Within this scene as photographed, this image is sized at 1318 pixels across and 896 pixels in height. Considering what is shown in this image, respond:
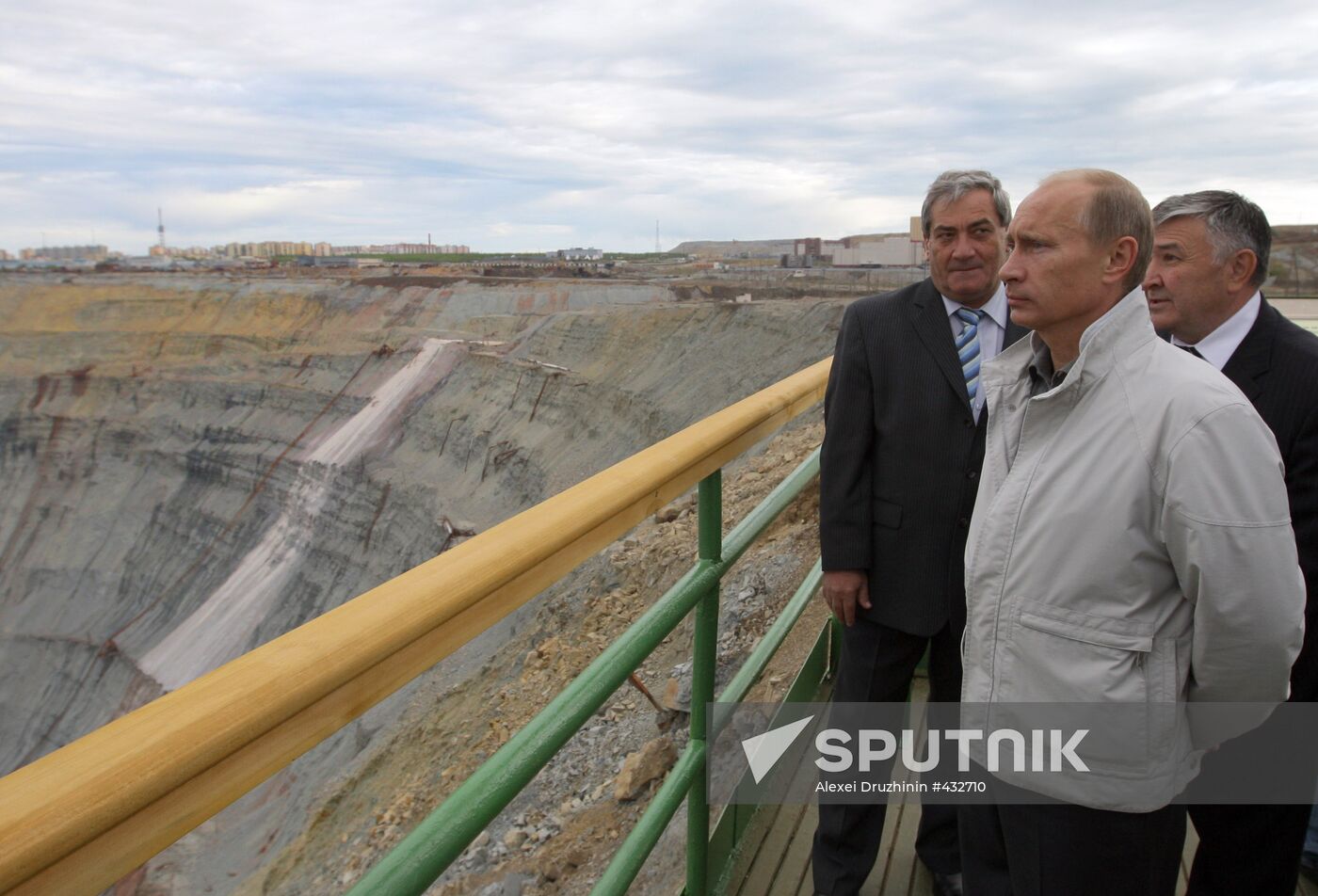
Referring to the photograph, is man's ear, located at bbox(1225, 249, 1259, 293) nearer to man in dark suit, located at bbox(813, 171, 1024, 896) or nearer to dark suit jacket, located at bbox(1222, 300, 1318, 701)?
dark suit jacket, located at bbox(1222, 300, 1318, 701)

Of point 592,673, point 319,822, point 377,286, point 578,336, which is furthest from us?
point 377,286

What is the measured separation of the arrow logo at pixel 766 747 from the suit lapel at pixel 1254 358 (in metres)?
1.55

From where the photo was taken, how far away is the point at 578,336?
1151 inches

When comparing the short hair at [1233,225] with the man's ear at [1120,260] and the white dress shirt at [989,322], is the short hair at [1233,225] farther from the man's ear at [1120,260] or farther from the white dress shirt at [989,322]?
the man's ear at [1120,260]

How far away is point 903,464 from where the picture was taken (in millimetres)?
2232

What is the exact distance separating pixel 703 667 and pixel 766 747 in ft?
2.97

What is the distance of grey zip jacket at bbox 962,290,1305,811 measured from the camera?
130 centimetres

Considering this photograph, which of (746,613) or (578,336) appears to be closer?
(746,613)

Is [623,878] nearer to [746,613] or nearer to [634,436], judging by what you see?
[746,613]

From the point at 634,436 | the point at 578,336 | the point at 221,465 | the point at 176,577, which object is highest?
the point at 578,336

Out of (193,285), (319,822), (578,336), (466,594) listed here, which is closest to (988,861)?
(466,594)

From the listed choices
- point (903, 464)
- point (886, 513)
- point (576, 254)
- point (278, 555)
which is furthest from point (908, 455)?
point (576, 254)

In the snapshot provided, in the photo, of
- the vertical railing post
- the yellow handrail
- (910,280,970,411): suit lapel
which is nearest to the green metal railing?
the vertical railing post

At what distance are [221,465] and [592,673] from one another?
117 ft
